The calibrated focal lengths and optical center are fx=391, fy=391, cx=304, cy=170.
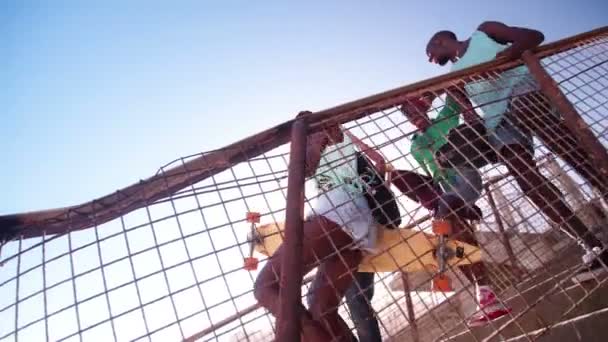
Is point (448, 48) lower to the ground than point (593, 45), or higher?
higher

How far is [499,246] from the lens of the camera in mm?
4000

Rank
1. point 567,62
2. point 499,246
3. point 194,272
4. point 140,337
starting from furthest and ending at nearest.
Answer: point 499,246
point 567,62
point 194,272
point 140,337

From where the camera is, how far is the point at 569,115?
178cm

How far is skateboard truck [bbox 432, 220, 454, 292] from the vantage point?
84.9 inches

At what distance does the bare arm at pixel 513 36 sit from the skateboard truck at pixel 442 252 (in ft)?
3.24

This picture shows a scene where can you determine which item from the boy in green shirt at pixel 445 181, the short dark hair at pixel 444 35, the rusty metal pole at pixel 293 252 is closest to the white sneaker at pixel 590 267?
the boy in green shirt at pixel 445 181

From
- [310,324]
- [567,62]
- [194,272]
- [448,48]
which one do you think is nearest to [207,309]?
[194,272]

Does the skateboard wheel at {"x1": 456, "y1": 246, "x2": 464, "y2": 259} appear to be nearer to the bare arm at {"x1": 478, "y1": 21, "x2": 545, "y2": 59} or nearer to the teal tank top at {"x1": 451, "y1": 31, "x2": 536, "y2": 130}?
the teal tank top at {"x1": 451, "y1": 31, "x2": 536, "y2": 130}

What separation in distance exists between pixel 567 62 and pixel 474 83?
52cm

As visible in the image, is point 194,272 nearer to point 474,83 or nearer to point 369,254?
point 369,254

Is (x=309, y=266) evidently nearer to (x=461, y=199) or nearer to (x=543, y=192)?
(x=461, y=199)

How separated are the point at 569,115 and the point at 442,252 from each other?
101 cm

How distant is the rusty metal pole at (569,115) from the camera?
1.61 metres

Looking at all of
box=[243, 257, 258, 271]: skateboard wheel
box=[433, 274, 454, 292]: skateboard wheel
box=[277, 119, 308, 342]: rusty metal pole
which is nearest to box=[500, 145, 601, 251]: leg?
box=[433, 274, 454, 292]: skateboard wheel
